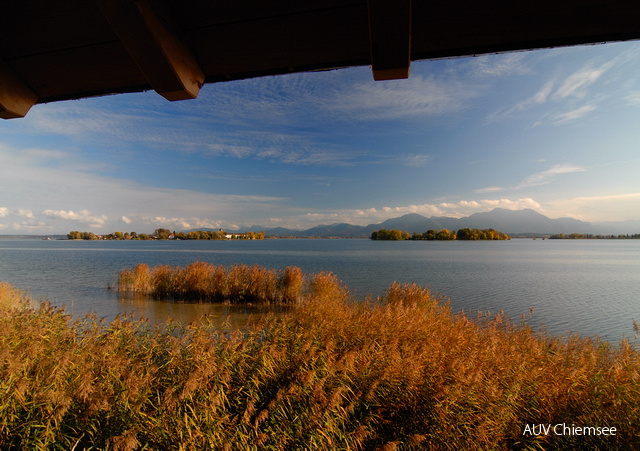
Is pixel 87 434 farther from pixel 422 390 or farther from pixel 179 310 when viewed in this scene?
pixel 179 310

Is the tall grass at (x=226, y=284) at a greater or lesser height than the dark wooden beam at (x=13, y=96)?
lesser

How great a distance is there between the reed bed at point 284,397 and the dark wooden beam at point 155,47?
2.52 metres

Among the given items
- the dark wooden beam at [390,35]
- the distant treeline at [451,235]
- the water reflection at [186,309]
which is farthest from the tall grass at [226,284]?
the distant treeline at [451,235]

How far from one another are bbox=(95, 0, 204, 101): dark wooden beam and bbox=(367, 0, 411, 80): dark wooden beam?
874mm

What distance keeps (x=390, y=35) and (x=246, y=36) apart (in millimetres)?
692

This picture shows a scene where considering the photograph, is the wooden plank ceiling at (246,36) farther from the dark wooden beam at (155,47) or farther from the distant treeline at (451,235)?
the distant treeline at (451,235)

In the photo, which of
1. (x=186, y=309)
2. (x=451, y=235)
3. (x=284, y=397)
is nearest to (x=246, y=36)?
(x=284, y=397)

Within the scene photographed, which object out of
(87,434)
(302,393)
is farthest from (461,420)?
(87,434)

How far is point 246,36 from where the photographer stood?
1.57 metres

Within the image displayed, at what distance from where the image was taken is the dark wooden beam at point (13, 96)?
5.66 ft

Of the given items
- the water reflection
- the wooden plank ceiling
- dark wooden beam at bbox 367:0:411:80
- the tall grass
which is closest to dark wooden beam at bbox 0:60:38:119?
the wooden plank ceiling

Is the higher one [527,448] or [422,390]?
[422,390]

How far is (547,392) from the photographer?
4152mm

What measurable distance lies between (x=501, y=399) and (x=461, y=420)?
0.67 metres
